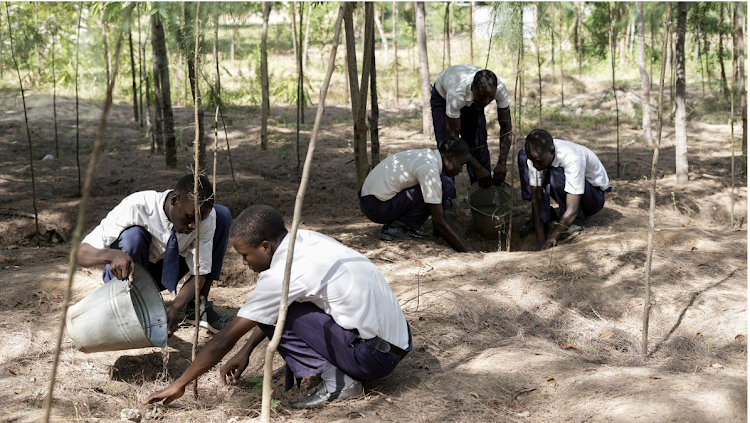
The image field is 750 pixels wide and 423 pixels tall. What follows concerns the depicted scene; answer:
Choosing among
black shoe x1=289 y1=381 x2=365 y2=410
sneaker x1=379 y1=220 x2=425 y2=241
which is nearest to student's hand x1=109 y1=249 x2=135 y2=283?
black shoe x1=289 y1=381 x2=365 y2=410

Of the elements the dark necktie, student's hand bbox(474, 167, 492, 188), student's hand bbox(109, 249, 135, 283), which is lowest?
the dark necktie

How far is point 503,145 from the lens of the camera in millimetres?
5227

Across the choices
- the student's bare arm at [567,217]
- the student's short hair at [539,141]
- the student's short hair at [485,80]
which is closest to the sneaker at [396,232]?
the student's bare arm at [567,217]

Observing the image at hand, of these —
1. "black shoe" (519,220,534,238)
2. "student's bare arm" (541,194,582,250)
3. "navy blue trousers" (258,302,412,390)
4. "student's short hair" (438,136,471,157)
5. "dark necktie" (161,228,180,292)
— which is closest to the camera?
"navy blue trousers" (258,302,412,390)

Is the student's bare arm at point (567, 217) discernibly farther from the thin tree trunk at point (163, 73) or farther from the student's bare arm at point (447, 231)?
the thin tree trunk at point (163, 73)

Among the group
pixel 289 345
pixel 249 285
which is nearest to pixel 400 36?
pixel 249 285

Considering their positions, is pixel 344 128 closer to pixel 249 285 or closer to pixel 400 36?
pixel 249 285

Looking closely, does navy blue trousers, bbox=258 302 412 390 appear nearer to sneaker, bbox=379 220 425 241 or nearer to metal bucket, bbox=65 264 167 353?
metal bucket, bbox=65 264 167 353

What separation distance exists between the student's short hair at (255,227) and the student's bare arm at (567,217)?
3.18 m

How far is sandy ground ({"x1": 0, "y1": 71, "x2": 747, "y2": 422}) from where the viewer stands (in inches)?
101

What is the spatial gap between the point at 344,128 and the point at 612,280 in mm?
6566

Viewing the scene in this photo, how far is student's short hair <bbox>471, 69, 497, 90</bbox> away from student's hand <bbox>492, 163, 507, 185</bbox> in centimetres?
67

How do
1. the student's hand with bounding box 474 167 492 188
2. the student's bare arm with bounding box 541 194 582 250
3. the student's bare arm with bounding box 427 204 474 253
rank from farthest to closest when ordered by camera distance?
1. the student's hand with bounding box 474 167 492 188
2. the student's bare arm with bounding box 541 194 582 250
3. the student's bare arm with bounding box 427 204 474 253

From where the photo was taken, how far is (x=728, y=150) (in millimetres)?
8461
